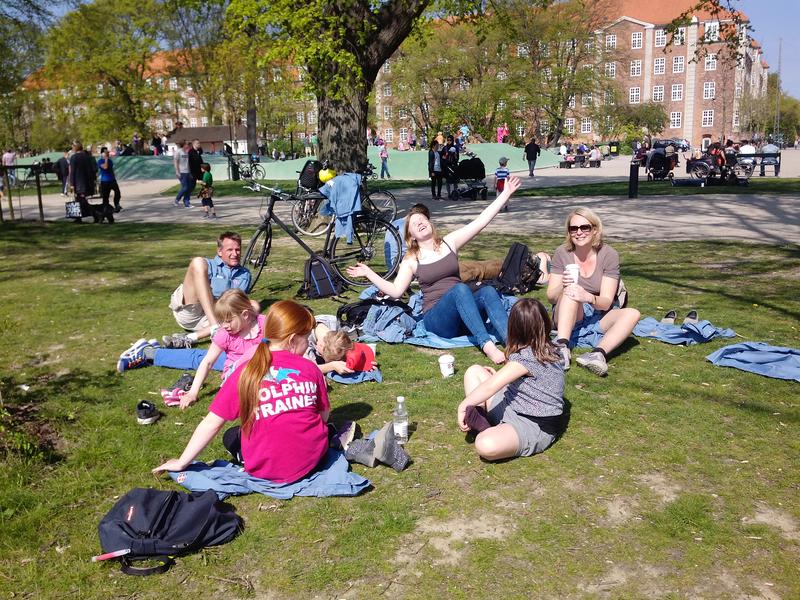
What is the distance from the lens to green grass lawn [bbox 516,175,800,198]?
787 inches

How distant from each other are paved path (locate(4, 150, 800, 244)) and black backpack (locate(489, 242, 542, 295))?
14.4 ft

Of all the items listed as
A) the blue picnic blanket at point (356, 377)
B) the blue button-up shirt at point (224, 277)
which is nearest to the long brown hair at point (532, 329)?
the blue picnic blanket at point (356, 377)

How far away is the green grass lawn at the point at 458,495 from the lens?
3.21m

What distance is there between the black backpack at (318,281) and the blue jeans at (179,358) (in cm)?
244

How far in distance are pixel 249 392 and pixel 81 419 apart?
78.6 inches

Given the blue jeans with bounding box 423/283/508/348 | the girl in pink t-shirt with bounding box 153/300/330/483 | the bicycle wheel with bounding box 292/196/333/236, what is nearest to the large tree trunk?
the bicycle wheel with bounding box 292/196/333/236

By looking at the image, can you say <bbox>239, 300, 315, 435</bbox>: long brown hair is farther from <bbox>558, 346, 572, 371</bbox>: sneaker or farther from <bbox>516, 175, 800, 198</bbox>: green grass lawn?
<bbox>516, 175, 800, 198</bbox>: green grass lawn

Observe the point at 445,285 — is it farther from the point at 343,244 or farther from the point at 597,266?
the point at 343,244

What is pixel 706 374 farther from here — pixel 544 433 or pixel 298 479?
pixel 298 479

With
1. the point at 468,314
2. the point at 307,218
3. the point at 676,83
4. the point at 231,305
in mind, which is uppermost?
the point at 676,83

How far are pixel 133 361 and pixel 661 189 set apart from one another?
62.4 feet

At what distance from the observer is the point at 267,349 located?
383cm

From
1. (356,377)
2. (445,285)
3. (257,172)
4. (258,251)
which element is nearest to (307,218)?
(258,251)

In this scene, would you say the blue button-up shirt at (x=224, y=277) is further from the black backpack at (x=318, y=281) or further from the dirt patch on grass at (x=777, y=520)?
the dirt patch on grass at (x=777, y=520)
